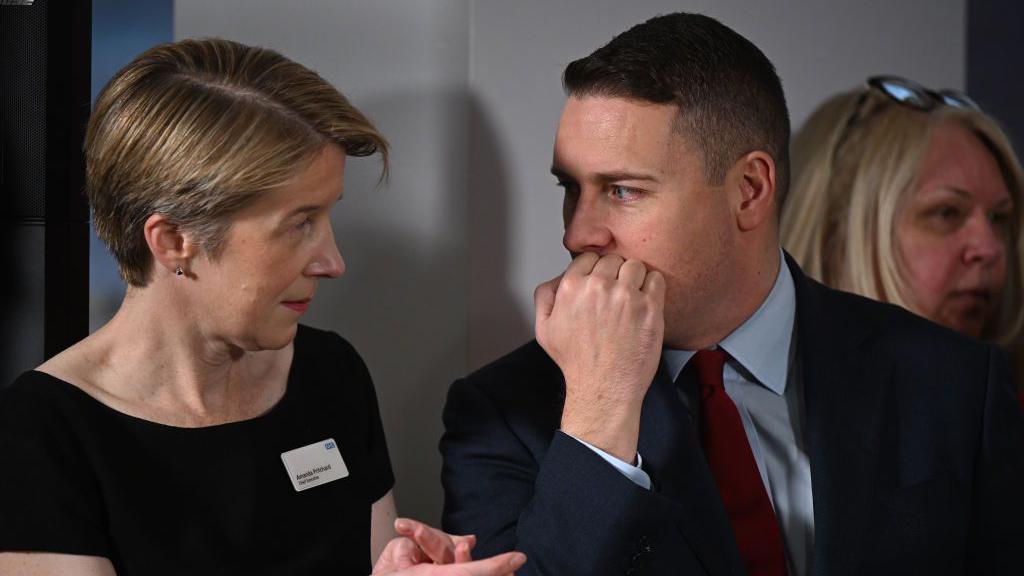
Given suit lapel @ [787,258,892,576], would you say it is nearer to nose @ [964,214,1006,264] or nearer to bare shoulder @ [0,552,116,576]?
nose @ [964,214,1006,264]

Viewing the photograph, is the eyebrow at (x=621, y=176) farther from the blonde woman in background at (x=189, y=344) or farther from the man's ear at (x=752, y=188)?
the blonde woman in background at (x=189, y=344)

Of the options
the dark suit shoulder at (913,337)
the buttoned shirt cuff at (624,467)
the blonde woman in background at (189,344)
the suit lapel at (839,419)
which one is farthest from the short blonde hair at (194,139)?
the dark suit shoulder at (913,337)

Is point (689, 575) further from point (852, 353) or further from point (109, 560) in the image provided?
point (109, 560)

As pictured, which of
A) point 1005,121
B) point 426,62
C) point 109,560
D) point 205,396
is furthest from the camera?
point 1005,121

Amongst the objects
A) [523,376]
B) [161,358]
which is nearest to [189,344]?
[161,358]

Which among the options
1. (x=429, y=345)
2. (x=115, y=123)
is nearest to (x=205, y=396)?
(x=115, y=123)

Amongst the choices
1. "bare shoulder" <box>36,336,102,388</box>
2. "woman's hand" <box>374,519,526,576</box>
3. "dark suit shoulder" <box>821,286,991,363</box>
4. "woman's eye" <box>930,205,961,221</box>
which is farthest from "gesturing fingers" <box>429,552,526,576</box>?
"woman's eye" <box>930,205,961,221</box>

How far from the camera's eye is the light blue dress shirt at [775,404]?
73.2 inches

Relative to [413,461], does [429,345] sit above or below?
above

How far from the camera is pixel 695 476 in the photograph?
1.77m

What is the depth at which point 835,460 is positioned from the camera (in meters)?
1.83

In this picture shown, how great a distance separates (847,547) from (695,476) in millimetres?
260

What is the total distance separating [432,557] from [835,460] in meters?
0.70

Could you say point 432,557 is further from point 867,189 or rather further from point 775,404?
point 867,189
